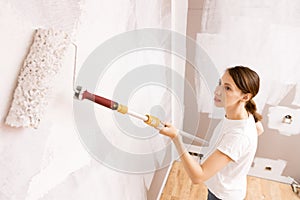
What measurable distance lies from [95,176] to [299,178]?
1.89 metres

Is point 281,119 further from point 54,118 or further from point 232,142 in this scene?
point 54,118

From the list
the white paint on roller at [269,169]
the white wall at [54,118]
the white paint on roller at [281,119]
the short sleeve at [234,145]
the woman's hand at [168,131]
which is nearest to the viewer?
the white wall at [54,118]

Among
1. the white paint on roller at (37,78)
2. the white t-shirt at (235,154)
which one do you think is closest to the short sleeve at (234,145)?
the white t-shirt at (235,154)

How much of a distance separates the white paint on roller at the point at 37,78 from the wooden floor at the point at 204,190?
1.70 metres

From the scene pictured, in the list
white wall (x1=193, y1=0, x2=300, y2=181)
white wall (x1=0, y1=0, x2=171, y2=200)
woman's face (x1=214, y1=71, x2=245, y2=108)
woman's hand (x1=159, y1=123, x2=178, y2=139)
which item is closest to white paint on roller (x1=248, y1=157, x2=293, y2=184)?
white wall (x1=193, y1=0, x2=300, y2=181)

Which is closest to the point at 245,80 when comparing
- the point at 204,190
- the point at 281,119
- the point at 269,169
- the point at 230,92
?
the point at 230,92

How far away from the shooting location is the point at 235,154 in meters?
1.12

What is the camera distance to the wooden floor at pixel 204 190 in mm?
2109

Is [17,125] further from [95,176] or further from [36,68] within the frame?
[95,176]

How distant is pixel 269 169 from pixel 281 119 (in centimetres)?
44

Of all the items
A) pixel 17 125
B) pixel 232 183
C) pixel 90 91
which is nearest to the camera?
pixel 17 125

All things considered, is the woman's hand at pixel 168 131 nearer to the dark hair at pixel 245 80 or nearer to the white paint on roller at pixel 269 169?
the dark hair at pixel 245 80

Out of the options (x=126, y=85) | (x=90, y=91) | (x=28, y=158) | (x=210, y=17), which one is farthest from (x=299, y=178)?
(x=28, y=158)

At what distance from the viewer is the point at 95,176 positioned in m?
0.88
